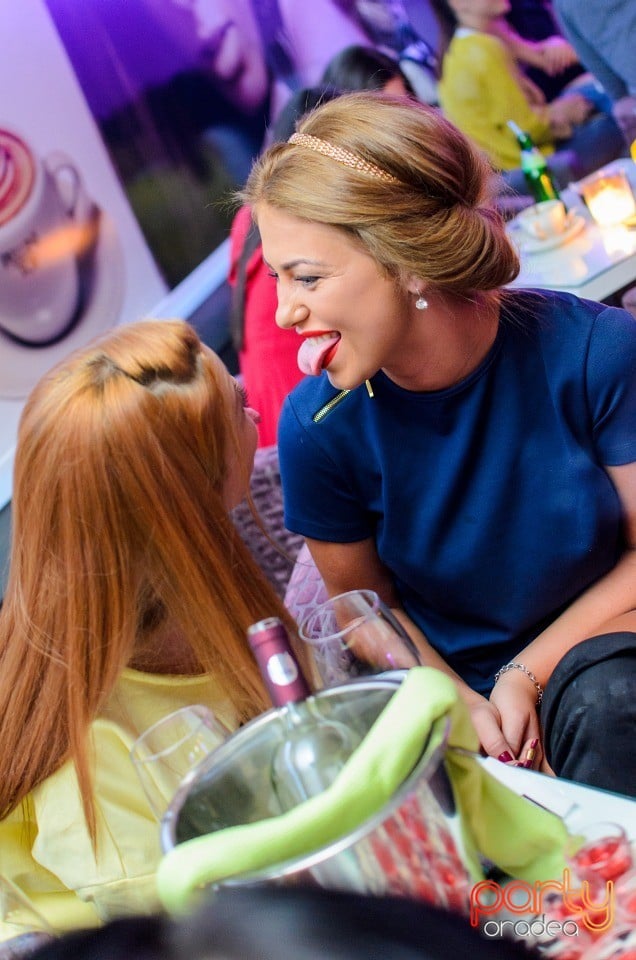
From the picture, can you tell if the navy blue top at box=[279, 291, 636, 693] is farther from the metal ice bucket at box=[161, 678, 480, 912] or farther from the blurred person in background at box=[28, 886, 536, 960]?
the blurred person in background at box=[28, 886, 536, 960]

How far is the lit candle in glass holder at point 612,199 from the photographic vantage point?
8.93ft

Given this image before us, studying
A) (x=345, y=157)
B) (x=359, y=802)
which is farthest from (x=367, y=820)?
(x=345, y=157)

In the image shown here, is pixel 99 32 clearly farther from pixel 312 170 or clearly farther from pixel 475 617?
pixel 475 617

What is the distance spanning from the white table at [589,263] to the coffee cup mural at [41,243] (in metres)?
1.45

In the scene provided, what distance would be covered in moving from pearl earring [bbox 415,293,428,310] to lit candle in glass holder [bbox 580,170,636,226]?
1.53 metres

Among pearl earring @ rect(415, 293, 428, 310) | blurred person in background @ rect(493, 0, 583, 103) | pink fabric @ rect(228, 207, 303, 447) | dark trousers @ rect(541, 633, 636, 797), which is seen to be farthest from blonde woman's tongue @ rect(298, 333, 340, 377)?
blurred person in background @ rect(493, 0, 583, 103)

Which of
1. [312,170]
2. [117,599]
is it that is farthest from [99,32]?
[117,599]

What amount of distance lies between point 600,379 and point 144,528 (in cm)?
72

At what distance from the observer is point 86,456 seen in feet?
3.56

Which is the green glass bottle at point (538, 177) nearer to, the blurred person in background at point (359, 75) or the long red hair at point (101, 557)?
the blurred person in background at point (359, 75)

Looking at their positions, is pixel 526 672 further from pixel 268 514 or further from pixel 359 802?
pixel 359 802

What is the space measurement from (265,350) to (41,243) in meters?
1.17

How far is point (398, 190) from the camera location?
134 centimetres

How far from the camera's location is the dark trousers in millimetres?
1201
